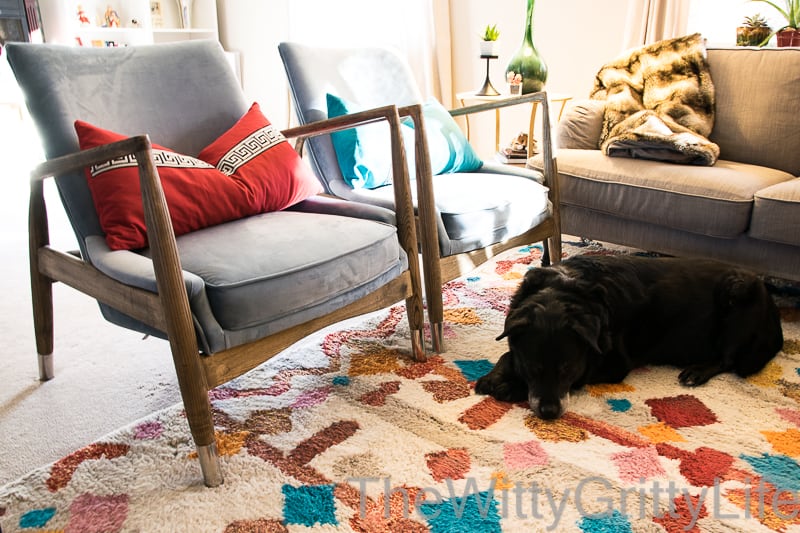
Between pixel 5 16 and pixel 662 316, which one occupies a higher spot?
pixel 5 16

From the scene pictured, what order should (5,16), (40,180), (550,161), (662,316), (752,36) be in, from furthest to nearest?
(5,16) → (752,36) → (550,161) → (662,316) → (40,180)

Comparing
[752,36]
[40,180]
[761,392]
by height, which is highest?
[752,36]

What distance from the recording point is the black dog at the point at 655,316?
5.17ft

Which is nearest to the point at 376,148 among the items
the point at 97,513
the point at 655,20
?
the point at 97,513

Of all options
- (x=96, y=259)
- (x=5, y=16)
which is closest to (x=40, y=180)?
(x=96, y=259)

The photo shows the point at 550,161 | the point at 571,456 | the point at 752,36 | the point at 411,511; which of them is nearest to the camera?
the point at 411,511

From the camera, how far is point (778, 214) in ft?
6.52

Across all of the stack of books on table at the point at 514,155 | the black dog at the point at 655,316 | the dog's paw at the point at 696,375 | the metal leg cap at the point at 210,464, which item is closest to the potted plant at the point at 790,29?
the stack of books on table at the point at 514,155

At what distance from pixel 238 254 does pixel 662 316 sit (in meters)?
1.09

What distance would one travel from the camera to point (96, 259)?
4.65 ft

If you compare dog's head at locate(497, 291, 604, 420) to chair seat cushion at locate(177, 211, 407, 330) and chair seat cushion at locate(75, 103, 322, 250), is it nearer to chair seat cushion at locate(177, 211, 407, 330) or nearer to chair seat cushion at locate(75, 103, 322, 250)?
chair seat cushion at locate(177, 211, 407, 330)

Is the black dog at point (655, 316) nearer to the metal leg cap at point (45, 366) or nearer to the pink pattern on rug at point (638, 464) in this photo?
the pink pattern on rug at point (638, 464)

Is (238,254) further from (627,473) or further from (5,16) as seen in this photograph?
(5,16)

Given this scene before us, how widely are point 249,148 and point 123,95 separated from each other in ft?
1.17
